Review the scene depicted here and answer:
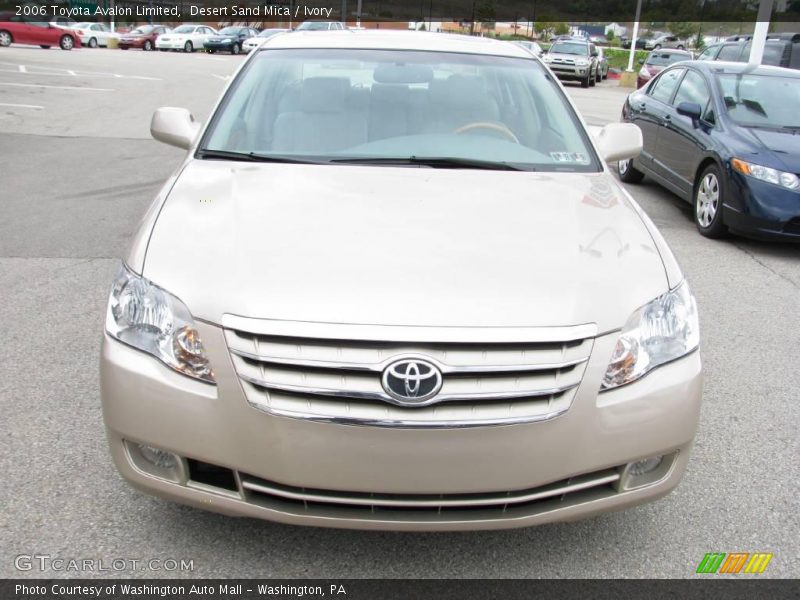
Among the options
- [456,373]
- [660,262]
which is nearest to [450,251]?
[456,373]

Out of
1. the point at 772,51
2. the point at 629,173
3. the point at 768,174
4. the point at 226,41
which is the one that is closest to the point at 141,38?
the point at 226,41

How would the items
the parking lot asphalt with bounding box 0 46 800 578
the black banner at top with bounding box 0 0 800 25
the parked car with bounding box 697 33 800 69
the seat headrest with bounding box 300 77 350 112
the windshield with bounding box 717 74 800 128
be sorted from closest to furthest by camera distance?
1. the parking lot asphalt with bounding box 0 46 800 578
2. the seat headrest with bounding box 300 77 350 112
3. the windshield with bounding box 717 74 800 128
4. the parked car with bounding box 697 33 800 69
5. the black banner at top with bounding box 0 0 800 25

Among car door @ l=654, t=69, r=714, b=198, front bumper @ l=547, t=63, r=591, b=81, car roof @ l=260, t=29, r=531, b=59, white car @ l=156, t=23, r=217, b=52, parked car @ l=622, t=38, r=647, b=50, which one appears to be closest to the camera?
car roof @ l=260, t=29, r=531, b=59

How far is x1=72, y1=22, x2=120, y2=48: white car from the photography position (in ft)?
127

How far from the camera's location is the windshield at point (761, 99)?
23.9 ft

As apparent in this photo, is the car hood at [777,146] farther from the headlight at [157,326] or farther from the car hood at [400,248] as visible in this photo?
the headlight at [157,326]

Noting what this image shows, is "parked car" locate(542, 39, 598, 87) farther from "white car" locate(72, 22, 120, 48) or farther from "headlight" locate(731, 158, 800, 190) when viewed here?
"white car" locate(72, 22, 120, 48)

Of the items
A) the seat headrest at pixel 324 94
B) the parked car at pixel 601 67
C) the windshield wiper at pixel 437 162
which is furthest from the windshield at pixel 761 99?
the parked car at pixel 601 67

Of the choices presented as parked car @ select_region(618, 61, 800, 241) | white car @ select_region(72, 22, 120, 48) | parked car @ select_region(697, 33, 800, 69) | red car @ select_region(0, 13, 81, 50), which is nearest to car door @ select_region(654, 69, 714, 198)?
parked car @ select_region(618, 61, 800, 241)

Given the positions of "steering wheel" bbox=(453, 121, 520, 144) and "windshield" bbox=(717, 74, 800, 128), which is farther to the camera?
"windshield" bbox=(717, 74, 800, 128)

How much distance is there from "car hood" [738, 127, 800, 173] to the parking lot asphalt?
30.4 inches

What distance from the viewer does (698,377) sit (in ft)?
8.03

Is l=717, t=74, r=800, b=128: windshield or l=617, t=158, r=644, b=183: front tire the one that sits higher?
l=717, t=74, r=800, b=128: windshield

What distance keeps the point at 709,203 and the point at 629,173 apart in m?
2.41
